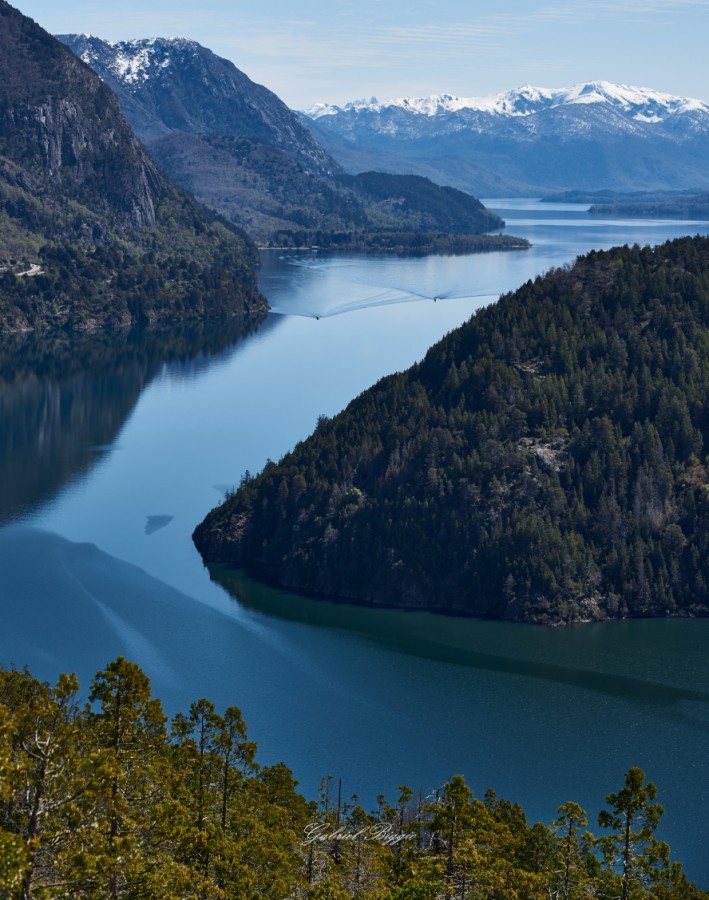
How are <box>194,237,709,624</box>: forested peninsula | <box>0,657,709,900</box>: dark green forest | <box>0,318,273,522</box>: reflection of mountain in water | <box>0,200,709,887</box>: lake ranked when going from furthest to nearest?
<box>0,318,273,522</box>: reflection of mountain in water < <box>194,237,709,624</box>: forested peninsula < <box>0,200,709,887</box>: lake < <box>0,657,709,900</box>: dark green forest

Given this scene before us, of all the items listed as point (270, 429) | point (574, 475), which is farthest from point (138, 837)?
point (270, 429)

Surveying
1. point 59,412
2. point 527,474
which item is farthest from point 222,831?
point 59,412

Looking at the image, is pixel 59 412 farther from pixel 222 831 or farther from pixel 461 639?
pixel 222 831

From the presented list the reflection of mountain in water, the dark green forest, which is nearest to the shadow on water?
the dark green forest

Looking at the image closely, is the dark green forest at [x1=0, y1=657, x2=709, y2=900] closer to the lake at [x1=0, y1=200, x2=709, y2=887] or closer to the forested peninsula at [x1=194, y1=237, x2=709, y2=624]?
the lake at [x1=0, y1=200, x2=709, y2=887]

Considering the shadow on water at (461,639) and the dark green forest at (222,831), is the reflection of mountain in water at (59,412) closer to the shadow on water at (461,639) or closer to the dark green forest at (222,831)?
the shadow on water at (461,639)

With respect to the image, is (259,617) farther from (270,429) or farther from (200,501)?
(270,429)
